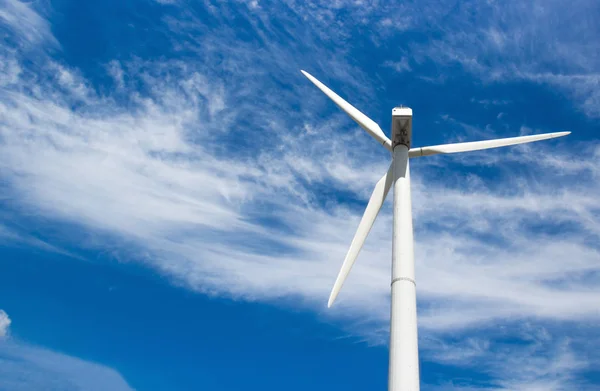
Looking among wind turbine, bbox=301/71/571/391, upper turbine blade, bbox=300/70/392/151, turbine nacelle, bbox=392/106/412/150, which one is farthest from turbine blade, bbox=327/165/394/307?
upper turbine blade, bbox=300/70/392/151

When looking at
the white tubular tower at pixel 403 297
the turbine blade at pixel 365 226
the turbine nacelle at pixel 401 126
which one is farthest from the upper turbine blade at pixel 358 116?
the white tubular tower at pixel 403 297

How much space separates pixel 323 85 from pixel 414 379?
2828 centimetres

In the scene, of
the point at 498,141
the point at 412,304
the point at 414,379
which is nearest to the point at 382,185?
the point at 498,141

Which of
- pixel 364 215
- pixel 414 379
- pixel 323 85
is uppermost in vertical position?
pixel 323 85

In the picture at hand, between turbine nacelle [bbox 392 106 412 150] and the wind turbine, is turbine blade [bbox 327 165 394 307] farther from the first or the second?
turbine nacelle [bbox 392 106 412 150]

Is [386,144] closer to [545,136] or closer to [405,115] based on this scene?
[405,115]

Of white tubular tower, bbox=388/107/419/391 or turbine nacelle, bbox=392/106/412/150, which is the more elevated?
turbine nacelle, bbox=392/106/412/150

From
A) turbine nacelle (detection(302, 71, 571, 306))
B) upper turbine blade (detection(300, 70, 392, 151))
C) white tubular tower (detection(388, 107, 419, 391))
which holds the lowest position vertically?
white tubular tower (detection(388, 107, 419, 391))

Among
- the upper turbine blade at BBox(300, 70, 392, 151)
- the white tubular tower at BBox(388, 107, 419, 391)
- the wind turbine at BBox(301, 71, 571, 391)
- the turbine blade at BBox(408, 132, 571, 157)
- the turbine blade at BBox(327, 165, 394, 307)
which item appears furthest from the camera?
the upper turbine blade at BBox(300, 70, 392, 151)

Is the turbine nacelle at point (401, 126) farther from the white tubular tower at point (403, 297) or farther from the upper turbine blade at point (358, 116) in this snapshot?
the white tubular tower at point (403, 297)

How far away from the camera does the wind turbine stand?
23734 mm

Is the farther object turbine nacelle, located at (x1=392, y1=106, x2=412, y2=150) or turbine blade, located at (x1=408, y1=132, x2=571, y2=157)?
turbine blade, located at (x1=408, y1=132, x2=571, y2=157)

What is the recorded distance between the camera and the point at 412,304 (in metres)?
25.7

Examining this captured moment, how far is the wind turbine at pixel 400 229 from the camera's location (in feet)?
77.9
